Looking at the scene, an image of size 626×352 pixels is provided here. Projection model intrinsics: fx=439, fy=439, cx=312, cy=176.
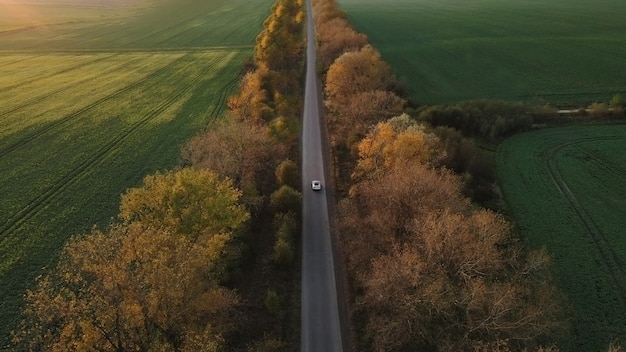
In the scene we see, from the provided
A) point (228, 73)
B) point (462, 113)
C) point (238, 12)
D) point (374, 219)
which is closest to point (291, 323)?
point (374, 219)

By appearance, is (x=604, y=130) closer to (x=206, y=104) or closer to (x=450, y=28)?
(x=206, y=104)

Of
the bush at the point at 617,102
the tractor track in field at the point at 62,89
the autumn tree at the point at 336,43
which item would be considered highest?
the autumn tree at the point at 336,43

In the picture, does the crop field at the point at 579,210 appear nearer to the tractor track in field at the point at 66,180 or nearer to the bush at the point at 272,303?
the bush at the point at 272,303

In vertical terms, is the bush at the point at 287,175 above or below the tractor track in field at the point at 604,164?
above

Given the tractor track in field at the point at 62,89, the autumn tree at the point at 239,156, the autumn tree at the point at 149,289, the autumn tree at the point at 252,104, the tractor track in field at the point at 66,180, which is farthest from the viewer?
the tractor track in field at the point at 62,89

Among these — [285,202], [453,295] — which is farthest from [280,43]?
[453,295]

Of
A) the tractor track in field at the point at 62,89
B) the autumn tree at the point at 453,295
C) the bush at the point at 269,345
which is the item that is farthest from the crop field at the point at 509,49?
the tractor track in field at the point at 62,89

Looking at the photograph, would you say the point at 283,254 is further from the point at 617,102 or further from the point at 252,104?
the point at 617,102
